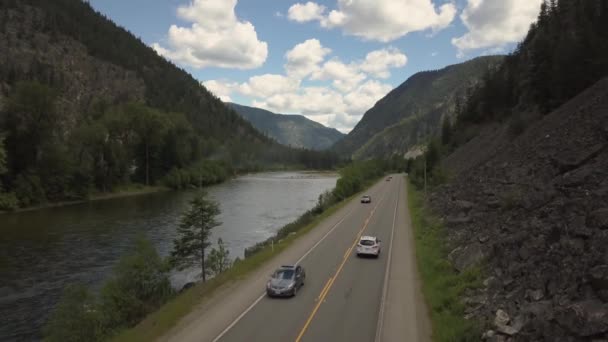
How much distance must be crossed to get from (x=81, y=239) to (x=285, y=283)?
33.2 metres

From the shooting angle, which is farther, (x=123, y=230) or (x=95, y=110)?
(x=95, y=110)

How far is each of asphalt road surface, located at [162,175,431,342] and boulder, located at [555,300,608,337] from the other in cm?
616

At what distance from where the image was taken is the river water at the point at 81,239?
26.9 m

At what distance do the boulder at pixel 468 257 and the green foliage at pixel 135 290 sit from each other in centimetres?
1793

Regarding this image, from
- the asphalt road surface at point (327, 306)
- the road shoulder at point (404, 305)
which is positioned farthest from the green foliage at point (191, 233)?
the road shoulder at point (404, 305)

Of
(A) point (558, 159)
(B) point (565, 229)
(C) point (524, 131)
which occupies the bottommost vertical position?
(B) point (565, 229)

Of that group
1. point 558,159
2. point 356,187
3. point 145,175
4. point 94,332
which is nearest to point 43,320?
point 94,332

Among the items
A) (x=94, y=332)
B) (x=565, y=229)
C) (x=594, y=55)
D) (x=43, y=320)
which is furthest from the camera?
(x=594, y=55)

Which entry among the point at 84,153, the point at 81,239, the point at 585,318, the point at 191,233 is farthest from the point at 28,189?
the point at 585,318

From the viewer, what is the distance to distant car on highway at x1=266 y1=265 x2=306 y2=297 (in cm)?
2233

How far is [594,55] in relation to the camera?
54.9 metres

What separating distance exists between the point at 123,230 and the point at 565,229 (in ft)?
157

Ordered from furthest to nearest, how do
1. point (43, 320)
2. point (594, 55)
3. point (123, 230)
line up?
point (594, 55) → point (123, 230) → point (43, 320)

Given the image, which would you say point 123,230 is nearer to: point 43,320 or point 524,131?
point 43,320
